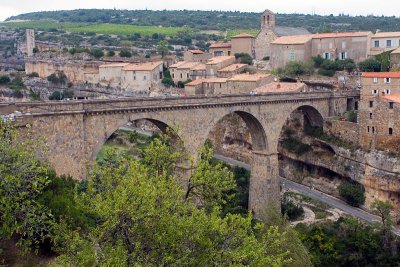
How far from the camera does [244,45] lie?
69188 mm

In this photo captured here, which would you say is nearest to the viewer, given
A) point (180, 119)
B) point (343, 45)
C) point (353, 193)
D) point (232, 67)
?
point (180, 119)

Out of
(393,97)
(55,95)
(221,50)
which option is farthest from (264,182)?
(55,95)

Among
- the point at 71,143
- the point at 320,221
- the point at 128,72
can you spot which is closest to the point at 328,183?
the point at 320,221

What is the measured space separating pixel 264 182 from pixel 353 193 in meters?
7.42

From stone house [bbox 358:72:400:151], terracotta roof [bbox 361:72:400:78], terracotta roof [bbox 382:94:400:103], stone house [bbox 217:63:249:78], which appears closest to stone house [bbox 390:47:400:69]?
terracotta roof [bbox 361:72:400:78]

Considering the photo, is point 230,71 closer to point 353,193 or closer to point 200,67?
point 200,67

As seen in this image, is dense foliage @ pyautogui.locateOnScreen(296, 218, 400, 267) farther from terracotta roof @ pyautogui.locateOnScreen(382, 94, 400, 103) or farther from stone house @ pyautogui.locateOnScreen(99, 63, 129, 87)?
stone house @ pyautogui.locateOnScreen(99, 63, 129, 87)

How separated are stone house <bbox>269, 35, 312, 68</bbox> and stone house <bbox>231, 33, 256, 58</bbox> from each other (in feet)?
24.8

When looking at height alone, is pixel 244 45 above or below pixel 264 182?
above

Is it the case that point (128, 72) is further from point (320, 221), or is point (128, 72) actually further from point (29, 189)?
point (29, 189)

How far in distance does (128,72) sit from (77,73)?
15651 millimetres

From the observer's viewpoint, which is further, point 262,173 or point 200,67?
point 200,67

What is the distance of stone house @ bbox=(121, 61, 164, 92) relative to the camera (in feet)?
207

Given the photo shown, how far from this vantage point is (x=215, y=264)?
14.3m
